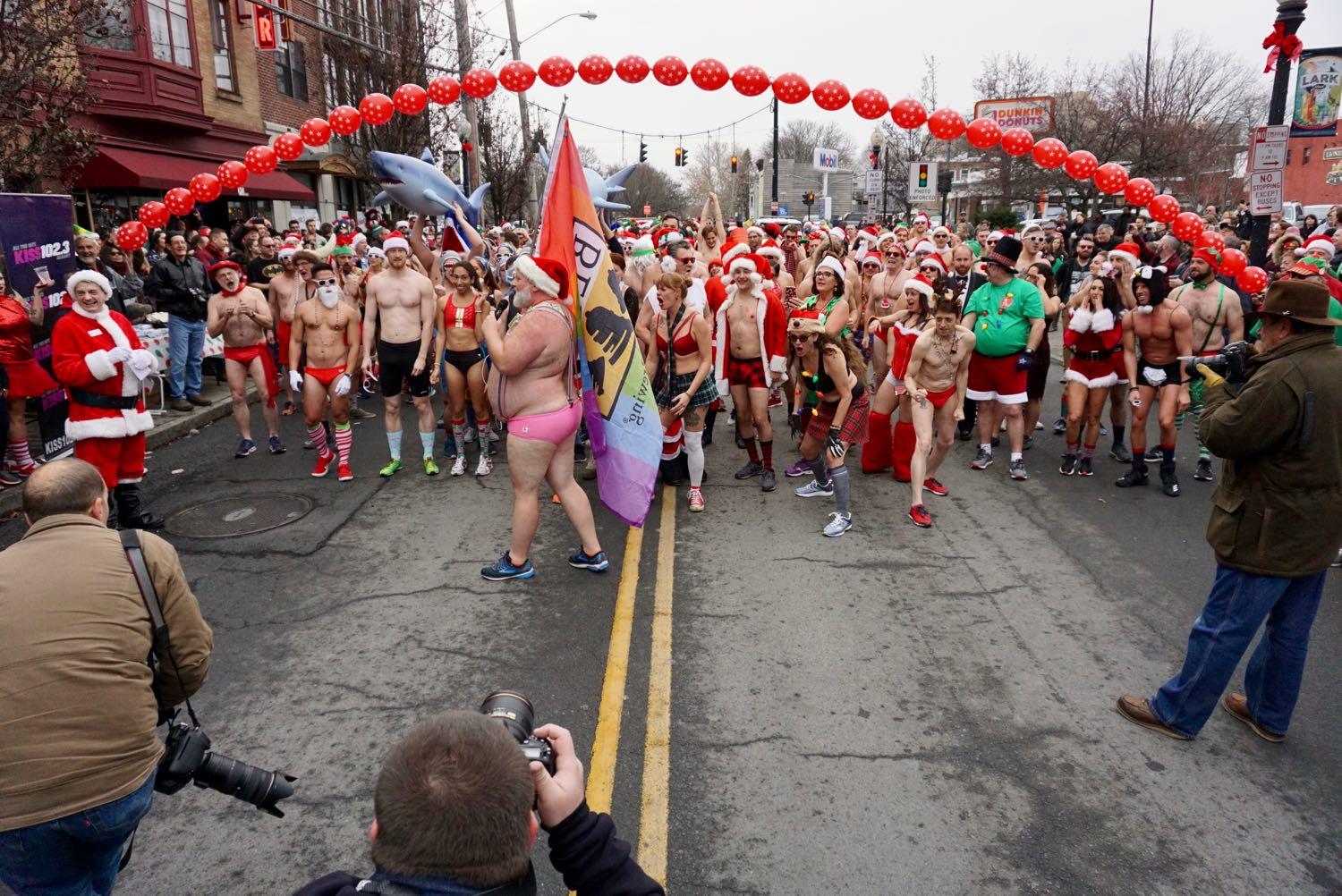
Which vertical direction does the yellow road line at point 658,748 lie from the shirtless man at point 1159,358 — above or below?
below

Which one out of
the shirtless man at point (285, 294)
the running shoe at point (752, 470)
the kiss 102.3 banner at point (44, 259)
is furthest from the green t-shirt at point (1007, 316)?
the kiss 102.3 banner at point (44, 259)

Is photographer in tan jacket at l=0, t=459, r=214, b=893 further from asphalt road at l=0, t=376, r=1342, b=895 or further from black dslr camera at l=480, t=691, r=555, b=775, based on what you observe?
black dslr camera at l=480, t=691, r=555, b=775

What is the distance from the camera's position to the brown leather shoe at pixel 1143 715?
388cm

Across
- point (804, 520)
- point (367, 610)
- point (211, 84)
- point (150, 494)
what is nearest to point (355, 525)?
point (367, 610)

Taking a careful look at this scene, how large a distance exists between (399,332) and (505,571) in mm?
3419

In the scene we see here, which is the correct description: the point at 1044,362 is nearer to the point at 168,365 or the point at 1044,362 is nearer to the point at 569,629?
the point at 569,629

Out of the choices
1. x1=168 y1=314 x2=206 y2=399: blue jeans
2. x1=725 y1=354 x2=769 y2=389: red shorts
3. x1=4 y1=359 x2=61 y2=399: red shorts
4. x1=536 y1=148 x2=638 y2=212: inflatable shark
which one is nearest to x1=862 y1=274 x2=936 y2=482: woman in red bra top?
x1=725 y1=354 x2=769 y2=389: red shorts

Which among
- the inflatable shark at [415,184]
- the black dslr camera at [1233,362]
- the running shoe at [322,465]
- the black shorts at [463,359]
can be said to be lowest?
the running shoe at [322,465]

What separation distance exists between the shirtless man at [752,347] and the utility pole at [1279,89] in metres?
6.43

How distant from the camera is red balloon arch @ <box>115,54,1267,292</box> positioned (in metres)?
9.91

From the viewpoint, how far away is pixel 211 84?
811 inches

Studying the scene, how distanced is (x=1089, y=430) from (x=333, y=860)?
733 cm

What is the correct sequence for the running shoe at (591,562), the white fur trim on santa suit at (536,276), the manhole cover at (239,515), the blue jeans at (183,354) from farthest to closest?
1. the blue jeans at (183,354)
2. the manhole cover at (239,515)
3. the running shoe at (591,562)
4. the white fur trim on santa suit at (536,276)

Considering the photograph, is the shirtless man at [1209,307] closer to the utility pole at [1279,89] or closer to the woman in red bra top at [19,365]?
the utility pole at [1279,89]
